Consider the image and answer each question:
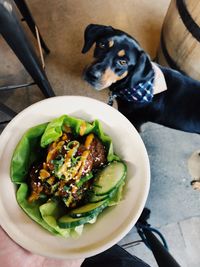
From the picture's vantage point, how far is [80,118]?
2.14 feet

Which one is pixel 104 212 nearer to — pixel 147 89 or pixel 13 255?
pixel 13 255

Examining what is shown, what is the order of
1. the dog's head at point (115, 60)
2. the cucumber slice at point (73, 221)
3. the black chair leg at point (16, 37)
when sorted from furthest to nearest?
1. the dog's head at point (115, 60)
2. the black chair leg at point (16, 37)
3. the cucumber slice at point (73, 221)

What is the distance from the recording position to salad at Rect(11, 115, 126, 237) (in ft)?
1.90

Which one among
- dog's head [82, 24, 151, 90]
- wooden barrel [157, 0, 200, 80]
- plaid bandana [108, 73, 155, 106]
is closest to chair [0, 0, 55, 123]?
dog's head [82, 24, 151, 90]

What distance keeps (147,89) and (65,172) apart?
56 cm

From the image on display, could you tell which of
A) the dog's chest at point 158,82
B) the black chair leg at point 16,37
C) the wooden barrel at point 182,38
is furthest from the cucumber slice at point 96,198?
the wooden barrel at point 182,38

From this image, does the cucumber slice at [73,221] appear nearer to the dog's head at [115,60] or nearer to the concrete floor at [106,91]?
the dog's head at [115,60]

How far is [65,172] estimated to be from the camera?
61 centimetres

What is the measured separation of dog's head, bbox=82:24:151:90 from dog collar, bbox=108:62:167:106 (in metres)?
0.03

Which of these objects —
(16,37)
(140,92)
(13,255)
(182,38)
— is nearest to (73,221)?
(13,255)

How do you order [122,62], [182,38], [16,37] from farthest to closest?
1. [182,38]
2. [122,62]
3. [16,37]

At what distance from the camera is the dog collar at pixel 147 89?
1034 millimetres

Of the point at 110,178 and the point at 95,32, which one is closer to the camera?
the point at 110,178

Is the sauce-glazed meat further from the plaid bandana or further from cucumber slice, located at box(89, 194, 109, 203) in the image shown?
the plaid bandana
